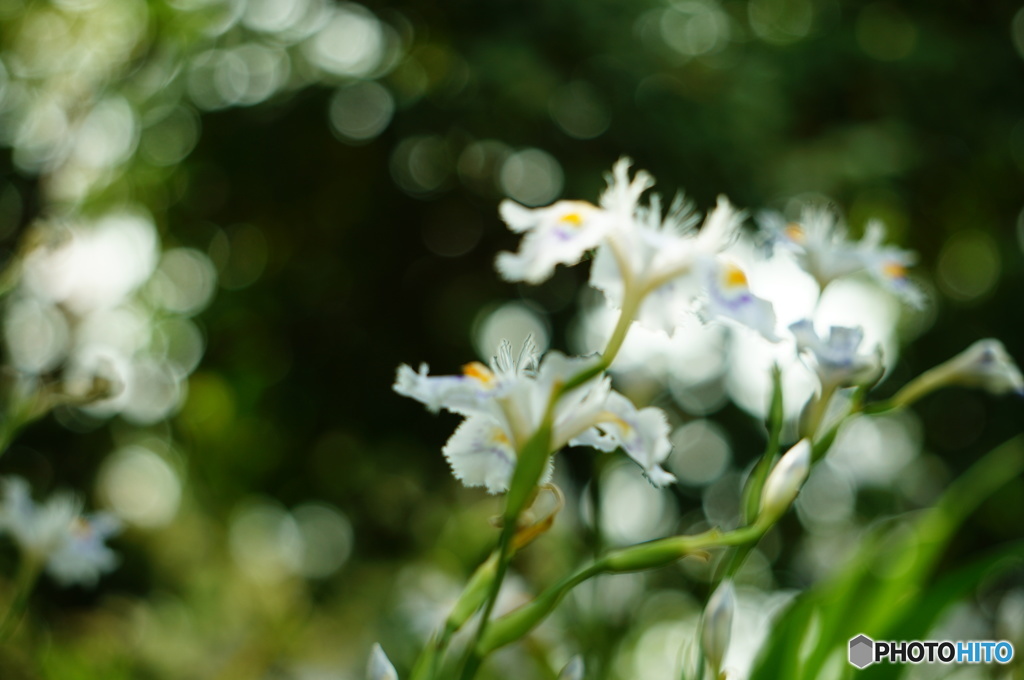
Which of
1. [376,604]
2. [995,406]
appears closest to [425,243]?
[376,604]

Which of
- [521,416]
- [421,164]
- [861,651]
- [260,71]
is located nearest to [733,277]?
[521,416]

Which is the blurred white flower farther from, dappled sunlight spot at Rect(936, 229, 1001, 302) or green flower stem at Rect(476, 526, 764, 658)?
dappled sunlight spot at Rect(936, 229, 1001, 302)

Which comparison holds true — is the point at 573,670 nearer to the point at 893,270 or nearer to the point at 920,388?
the point at 920,388

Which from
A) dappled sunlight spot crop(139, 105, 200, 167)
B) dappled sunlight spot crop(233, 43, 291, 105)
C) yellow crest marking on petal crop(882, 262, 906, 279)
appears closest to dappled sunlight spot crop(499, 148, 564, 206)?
dappled sunlight spot crop(233, 43, 291, 105)

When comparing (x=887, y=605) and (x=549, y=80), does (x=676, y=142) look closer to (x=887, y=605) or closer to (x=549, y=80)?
(x=549, y=80)

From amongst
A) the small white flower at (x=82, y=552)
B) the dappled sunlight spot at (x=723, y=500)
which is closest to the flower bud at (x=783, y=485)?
the small white flower at (x=82, y=552)
